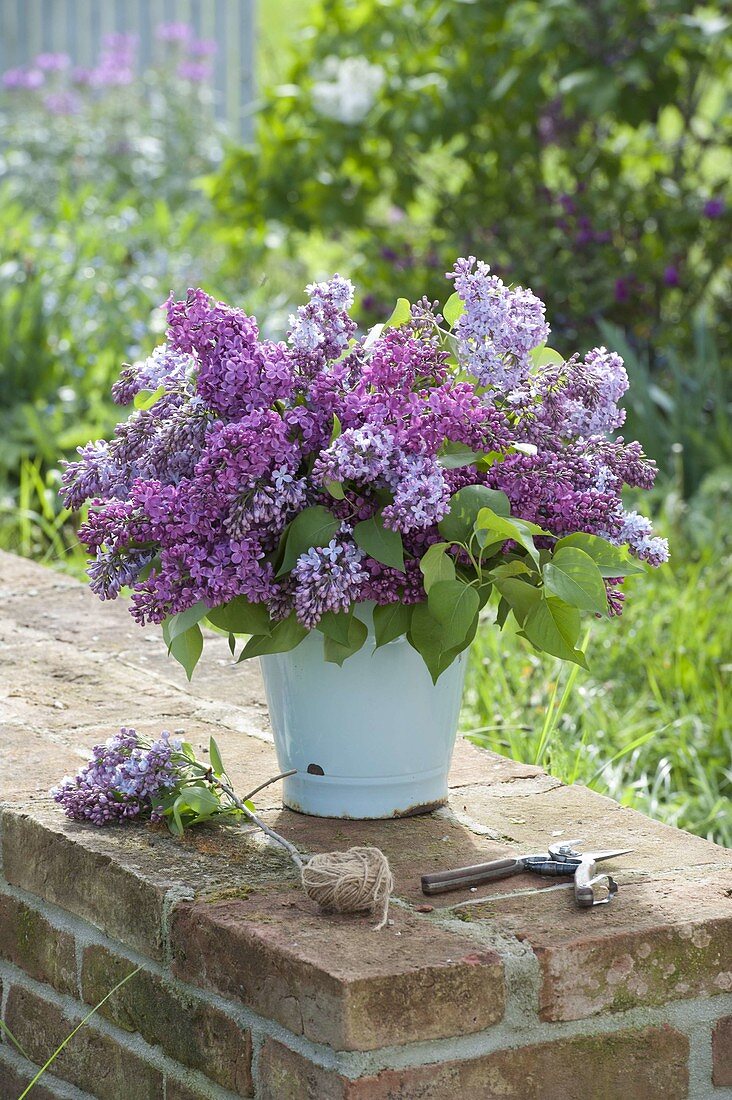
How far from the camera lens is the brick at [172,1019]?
136 centimetres

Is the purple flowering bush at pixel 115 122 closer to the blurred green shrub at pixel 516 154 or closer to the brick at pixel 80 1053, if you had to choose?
the blurred green shrub at pixel 516 154

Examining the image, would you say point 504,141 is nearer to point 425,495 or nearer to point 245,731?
point 245,731

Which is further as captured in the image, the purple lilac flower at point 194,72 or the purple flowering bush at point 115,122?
the purple lilac flower at point 194,72

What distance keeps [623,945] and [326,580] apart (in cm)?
44

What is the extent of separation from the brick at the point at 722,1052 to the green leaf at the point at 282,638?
57 centimetres

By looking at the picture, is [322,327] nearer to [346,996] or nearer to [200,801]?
[200,801]

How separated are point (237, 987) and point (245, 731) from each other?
61cm

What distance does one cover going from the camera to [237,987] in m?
1.35

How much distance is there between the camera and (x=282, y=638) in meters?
1.48

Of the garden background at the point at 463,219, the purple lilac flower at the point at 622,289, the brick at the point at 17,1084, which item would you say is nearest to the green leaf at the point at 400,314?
the brick at the point at 17,1084

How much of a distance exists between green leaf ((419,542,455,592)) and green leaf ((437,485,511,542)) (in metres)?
0.03

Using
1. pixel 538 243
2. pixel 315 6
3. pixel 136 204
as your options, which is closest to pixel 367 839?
pixel 538 243

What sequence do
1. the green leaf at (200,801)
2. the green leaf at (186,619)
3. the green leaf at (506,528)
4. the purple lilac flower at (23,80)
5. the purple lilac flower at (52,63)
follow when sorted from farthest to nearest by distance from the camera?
the purple lilac flower at (52,63) < the purple lilac flower at (23,80) < the green leaf at (200,801) < the green leaf at (186,619) < the green leaf at (506,528)

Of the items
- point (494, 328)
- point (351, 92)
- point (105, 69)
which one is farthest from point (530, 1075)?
point (105, 69)
